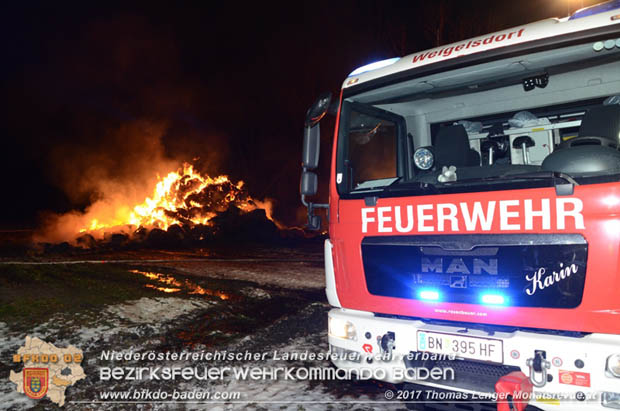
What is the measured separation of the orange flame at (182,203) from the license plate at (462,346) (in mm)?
17584

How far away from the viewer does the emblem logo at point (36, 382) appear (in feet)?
12.6

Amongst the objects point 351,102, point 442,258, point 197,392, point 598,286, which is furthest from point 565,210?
point 197,392

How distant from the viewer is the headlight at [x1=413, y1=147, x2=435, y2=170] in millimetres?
4301

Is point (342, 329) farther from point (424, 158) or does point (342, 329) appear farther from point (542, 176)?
point (424, 158)

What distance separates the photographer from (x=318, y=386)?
397 cm

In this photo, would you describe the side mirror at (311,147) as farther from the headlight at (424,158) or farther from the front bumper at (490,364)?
the front bumper at (490,364)

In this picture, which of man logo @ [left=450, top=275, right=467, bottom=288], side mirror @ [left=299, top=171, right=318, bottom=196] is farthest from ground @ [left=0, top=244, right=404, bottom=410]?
side mirror @ [left=299, top=171, right=318, bottom=196]

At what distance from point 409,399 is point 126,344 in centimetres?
332

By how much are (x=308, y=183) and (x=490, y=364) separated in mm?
2097

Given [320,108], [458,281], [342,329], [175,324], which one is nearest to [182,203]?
[175,324]

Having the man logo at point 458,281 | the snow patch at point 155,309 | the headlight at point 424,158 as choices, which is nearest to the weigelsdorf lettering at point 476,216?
the man logo at point 458,281

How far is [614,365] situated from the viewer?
2455mm

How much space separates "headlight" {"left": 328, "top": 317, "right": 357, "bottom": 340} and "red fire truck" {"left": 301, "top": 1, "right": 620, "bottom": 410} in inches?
0.5

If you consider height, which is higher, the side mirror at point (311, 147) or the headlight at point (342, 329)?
the side mirror at point (311, 147)
